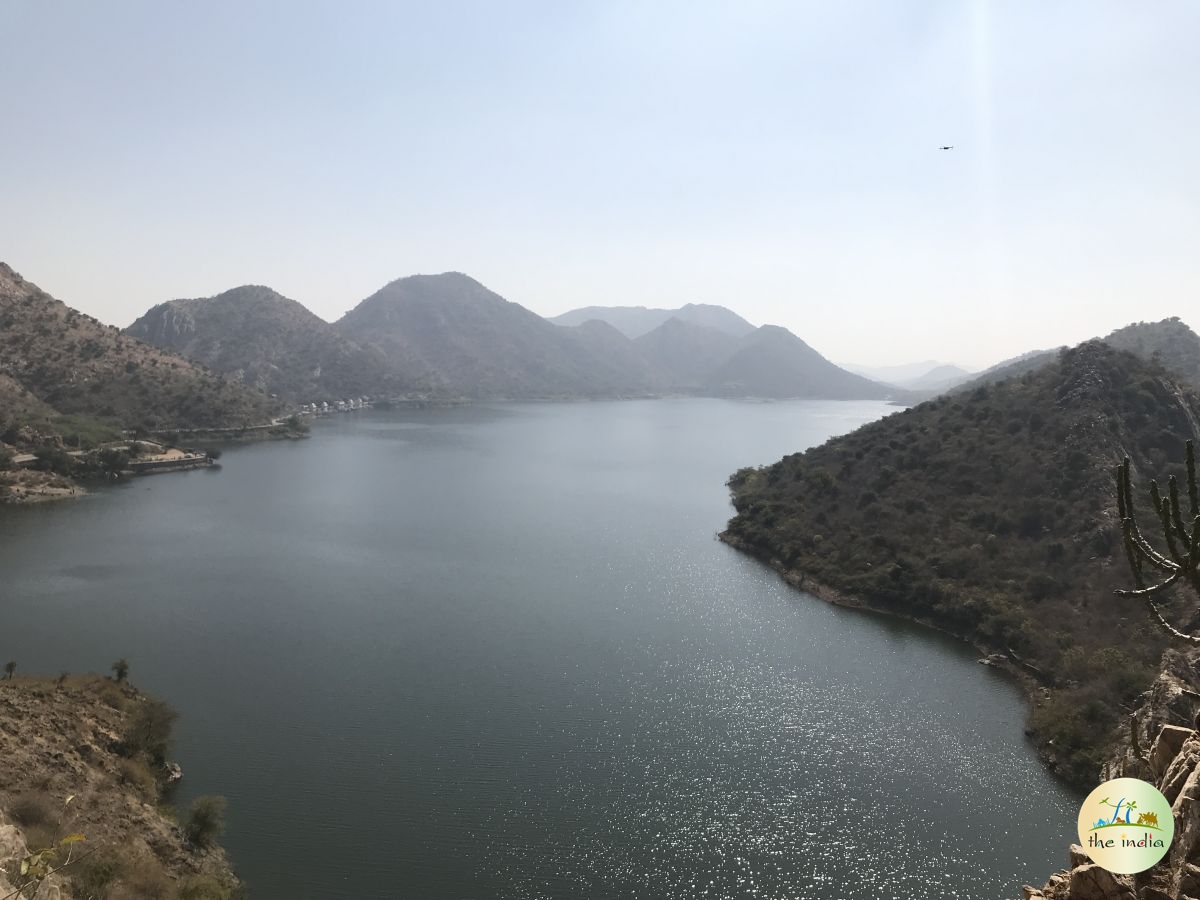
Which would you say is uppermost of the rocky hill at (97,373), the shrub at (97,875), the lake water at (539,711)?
the rocky hill at (97,373)

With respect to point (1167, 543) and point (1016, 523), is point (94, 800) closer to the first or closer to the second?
point (1167, 543)

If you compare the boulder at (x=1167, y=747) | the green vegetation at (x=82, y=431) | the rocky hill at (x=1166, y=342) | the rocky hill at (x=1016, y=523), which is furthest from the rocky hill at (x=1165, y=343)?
the green vegetation at (x=82, y=431)

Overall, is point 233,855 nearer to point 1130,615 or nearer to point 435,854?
point 435,854

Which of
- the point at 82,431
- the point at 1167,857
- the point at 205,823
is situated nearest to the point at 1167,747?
the point at 1167,857

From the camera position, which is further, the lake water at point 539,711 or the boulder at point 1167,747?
the lake water at point 539,711

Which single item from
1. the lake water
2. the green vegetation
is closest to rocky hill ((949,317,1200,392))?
the lake water

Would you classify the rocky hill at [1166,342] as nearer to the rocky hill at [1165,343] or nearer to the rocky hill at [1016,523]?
the rocky hill at [1165,343]
